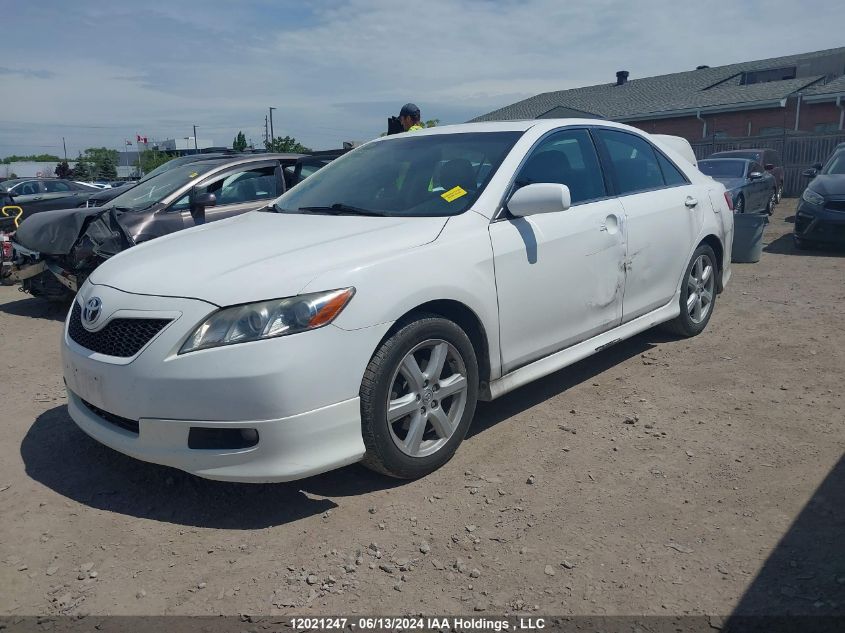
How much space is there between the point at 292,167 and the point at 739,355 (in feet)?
16.1

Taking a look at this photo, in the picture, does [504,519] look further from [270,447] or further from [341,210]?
[341,210]

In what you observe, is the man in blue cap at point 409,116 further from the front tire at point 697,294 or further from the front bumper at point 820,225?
the front bumper at point 820,225

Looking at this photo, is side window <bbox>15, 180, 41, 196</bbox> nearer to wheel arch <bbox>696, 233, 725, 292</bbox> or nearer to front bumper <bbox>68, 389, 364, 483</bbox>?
wheel arch <bbox>696, 233, 725, 292</bbox>

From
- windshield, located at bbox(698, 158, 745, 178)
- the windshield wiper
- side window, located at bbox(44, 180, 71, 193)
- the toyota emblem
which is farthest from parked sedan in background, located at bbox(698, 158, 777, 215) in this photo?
side window, located at bbox(44, 180, 71, 193)

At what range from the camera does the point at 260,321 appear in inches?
112

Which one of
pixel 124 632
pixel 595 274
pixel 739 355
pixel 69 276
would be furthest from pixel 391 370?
pixel 69 276

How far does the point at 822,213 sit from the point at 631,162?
6.58 m

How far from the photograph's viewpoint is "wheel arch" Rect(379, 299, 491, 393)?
128 inches

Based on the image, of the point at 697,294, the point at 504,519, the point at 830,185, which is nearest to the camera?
the point at 504,519

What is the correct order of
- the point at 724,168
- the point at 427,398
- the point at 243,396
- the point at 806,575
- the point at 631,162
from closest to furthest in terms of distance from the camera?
the point at 806,575 → the point at 243,396 → the point at 427,398 → the point at 631,162 → the point at 724,168

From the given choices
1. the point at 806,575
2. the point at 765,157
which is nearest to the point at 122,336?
the point at 806,575

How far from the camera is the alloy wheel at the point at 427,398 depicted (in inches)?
126

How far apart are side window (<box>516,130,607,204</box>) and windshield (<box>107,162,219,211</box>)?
4.08 m

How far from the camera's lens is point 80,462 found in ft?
12.0
